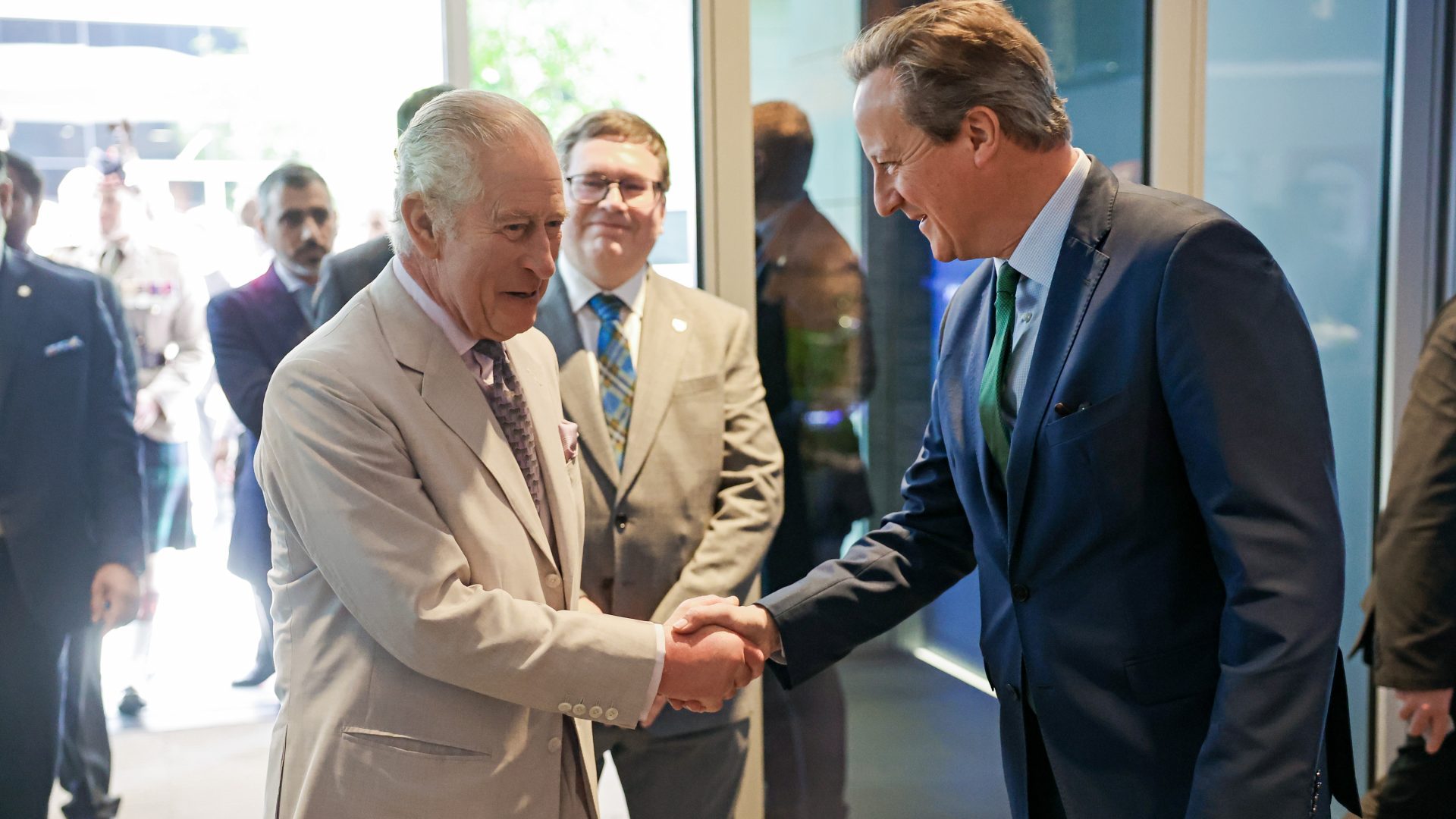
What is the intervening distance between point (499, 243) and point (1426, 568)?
233 centimetres

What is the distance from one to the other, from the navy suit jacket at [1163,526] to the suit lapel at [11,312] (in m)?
2.24

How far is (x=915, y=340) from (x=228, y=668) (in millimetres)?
2028

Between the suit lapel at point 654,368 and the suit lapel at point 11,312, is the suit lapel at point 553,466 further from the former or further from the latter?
the suit lapel at point 11,312

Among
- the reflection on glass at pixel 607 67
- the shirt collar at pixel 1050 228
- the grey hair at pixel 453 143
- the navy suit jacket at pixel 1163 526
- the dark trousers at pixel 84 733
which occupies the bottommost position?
the dark trousers at pixel 84 733

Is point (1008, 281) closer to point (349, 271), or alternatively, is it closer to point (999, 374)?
point (999, 374)

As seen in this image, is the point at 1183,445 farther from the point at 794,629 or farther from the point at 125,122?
the point at 125,122

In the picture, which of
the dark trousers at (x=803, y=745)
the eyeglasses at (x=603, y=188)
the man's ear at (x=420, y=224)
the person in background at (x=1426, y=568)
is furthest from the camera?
the dark trousers at (x=803, y=745)

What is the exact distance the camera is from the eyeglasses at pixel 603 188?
2656 millimetres

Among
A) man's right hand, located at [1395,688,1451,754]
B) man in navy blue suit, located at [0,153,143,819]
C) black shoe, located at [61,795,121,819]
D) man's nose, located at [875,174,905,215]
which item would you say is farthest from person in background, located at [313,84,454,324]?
man's right hand, located at [1395,688,1451,754]

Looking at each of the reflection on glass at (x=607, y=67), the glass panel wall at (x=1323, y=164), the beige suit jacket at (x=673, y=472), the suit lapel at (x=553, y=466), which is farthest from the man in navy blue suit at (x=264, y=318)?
the glass panel wall at (x=1323, y=164)

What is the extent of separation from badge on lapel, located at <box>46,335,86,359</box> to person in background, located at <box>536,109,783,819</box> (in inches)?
46.2

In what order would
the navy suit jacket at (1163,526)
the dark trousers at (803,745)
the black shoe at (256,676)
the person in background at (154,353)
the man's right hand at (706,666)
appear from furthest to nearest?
the dark trousers at (803,745), the black shoe at (256,676), the person in background at (154,353), the man's right hand at (706,666), the navy suit jacket at (1163,526)

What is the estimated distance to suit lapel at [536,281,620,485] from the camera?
255cm

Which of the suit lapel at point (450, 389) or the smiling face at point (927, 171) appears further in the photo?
the smiling face at point (927, 171)
